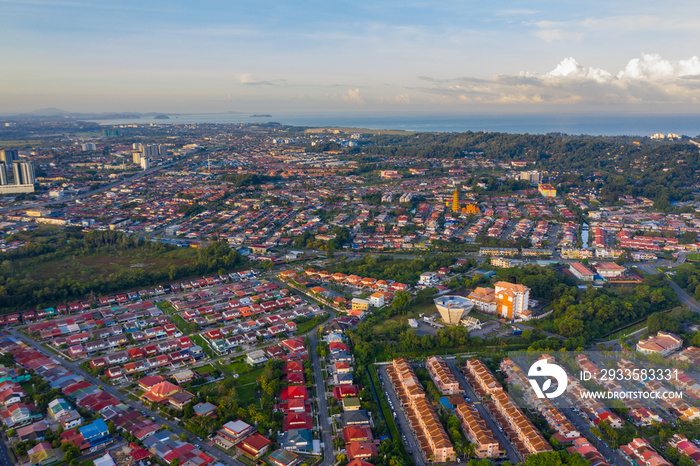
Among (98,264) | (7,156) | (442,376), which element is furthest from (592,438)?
(7,156)

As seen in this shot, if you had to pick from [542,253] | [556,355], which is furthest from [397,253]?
[556,355]

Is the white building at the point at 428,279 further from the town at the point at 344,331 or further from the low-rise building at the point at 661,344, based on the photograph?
the low-rise building at the point at 661,344

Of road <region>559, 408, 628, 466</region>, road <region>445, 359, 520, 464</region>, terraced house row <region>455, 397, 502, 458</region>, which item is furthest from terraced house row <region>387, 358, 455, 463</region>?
road <region>559, 408, 628, 466</region>

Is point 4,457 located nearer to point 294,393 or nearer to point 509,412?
point 294,393

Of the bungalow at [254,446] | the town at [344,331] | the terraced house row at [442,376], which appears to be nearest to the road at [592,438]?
the town at [344,331]

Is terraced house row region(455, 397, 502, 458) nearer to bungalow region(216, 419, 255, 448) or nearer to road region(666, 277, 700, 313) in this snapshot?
bungalow region(216, 419, 255, 448)
